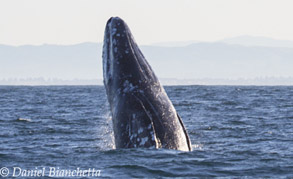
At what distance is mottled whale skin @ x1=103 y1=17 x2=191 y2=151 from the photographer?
8914 millimetres

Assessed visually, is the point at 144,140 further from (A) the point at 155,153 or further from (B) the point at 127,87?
(B) the point at 127,87

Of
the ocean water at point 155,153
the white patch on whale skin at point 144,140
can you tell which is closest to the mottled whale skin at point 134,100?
the white patch on whale skin at point 144,140

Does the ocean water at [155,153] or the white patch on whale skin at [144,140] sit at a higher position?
the white patch on whale skin at [144,140]

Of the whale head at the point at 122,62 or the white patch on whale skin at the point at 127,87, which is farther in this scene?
the whale head at the point at 122,62

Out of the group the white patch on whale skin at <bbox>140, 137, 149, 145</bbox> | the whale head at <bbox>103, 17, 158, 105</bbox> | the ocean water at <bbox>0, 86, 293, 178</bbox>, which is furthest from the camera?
the whale head at <bbox>103, 17, 158, 105</bbox>

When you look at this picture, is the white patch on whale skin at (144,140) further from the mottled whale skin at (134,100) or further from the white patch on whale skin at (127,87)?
the white patch on whale skin at (127,87)

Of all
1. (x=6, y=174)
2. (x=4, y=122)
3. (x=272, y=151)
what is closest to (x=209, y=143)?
(x=272, y=151)

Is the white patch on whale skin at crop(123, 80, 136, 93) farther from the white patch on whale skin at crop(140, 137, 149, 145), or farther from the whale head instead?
the white patch on whale skin at crop(140, 137, 149, 145)

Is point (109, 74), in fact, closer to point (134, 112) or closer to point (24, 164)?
point (134, 112)

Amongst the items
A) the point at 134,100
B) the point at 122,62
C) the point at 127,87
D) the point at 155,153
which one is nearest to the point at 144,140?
the point at 155,153

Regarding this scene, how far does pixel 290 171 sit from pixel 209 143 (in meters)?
4.13

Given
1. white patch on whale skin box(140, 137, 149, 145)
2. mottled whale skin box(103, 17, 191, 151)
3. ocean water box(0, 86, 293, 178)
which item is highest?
mottled whale skin box(103, 17, 191, 151)

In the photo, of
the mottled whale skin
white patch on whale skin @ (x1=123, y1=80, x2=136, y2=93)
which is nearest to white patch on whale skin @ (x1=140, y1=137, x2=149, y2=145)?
the mottled whale skin

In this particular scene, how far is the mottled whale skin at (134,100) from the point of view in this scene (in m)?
8.91
